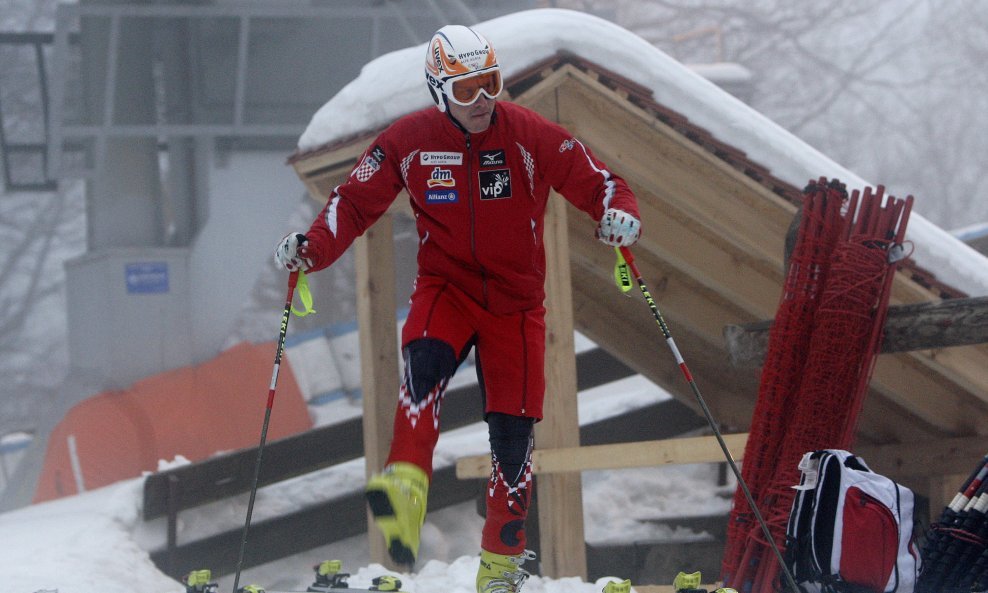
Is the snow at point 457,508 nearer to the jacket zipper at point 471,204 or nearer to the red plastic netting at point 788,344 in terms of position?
the red plastic netting at point 788,344

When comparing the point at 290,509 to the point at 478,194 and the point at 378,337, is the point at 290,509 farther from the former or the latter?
the point at 478,194

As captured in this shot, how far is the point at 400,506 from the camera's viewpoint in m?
3.52

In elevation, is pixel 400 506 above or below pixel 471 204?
below

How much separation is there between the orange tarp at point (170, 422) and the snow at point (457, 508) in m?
4.26

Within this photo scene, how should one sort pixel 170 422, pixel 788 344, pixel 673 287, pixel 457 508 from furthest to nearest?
1. pixel 170 422
2. pixel 457 508
3. pixel 673 287
4. pixel 788 344

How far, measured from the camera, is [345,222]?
4051 millimetres

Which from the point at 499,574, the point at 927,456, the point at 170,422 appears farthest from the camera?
the point at 170,422

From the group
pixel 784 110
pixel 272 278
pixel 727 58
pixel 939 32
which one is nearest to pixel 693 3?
pixel 727 58

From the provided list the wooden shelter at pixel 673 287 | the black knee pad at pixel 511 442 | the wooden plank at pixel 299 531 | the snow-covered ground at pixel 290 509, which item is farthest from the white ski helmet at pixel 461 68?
the wooden plank at pixel 299 531

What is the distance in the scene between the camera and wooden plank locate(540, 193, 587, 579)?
608 cm

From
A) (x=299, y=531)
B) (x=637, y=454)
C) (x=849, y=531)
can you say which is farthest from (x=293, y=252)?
(x=299, y=531)

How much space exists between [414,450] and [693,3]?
3312cm

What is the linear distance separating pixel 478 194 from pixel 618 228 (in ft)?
1.71

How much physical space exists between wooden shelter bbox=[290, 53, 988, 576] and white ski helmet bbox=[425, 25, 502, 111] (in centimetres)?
197
